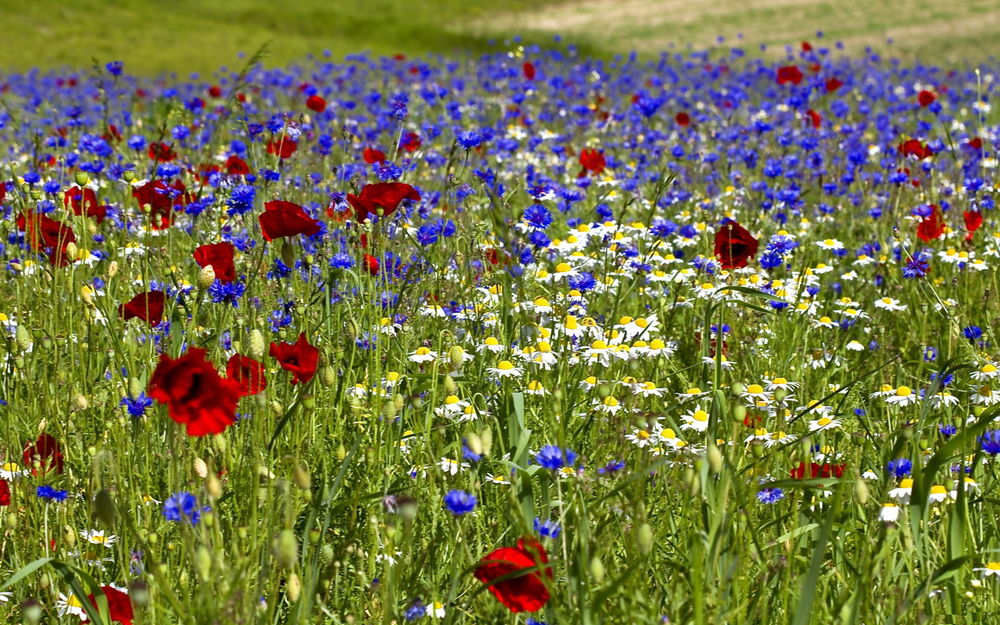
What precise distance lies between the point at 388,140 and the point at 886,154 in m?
2.93

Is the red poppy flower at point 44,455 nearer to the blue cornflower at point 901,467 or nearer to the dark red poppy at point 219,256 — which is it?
the dark red poppy at point 219,256

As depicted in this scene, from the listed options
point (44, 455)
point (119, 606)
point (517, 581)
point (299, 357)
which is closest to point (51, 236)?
point (44, 455)

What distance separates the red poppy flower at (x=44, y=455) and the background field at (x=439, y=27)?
1820 centimetres

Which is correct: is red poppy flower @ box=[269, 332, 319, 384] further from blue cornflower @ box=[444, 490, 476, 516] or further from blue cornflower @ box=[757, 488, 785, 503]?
blue cornflower @ box=[757, 488, 785, 503]

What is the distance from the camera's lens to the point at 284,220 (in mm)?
2445

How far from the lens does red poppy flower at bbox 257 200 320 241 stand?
2.40 metres

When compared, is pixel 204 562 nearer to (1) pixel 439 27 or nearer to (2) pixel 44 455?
(2) pixel 44 455

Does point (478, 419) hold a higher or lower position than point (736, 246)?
lower

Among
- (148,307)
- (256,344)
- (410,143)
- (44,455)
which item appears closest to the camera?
(256,344)

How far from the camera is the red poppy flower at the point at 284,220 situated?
2.40 meters

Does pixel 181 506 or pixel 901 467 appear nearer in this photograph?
A: pixel 181 506

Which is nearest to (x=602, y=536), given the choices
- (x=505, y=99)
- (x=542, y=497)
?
(x=542, y=497)

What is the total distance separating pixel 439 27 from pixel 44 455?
2800cm

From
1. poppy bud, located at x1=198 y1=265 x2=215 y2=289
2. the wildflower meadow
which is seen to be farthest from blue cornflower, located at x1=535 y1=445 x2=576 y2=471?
poppy bud, located at x1=198 y1=265 x2=215 y2=289
